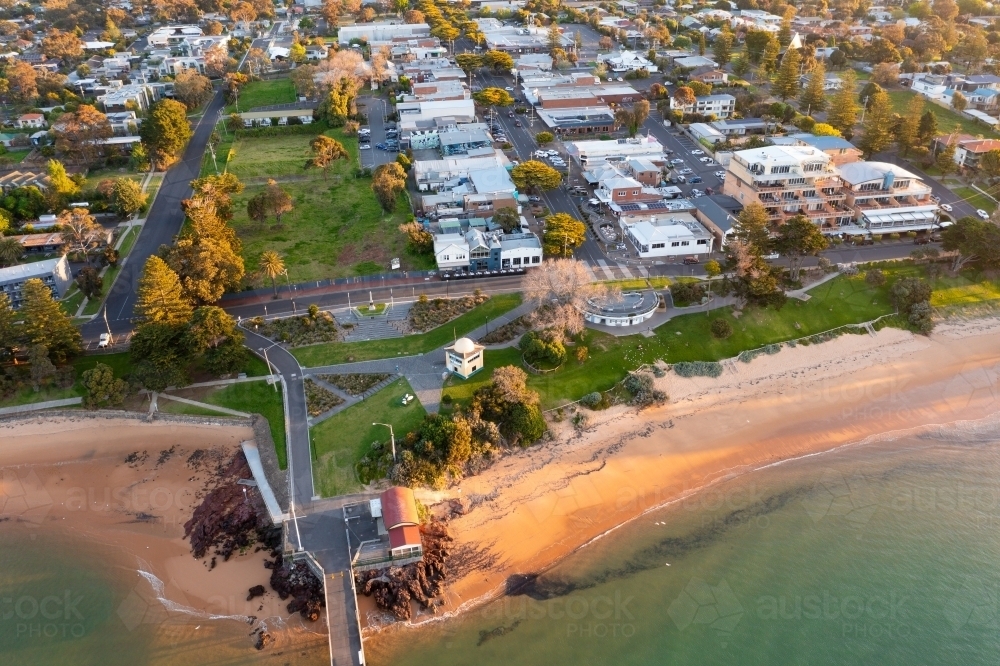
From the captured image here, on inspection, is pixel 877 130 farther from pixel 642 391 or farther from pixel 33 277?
pixel 33 277

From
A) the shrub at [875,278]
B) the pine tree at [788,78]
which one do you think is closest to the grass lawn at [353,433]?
the shrub at [875,278]

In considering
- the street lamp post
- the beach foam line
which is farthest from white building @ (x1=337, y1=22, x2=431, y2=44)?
the beach foam line

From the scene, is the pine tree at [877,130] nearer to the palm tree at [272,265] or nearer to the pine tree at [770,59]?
the pine tree at [770,59]

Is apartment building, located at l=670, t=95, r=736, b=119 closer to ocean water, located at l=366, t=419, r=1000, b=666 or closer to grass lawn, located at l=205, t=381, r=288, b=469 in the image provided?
ocean water, located at l=366, t=419, r=1000, b=666

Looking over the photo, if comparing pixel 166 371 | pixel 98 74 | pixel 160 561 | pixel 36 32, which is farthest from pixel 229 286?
pixel 36 32

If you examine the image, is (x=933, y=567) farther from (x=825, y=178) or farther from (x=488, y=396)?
(x=825, y=178)

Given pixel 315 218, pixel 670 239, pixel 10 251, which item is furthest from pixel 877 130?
pixel 10 251
